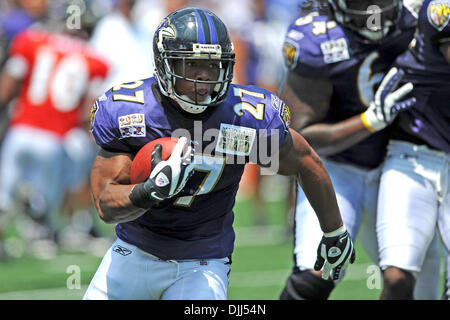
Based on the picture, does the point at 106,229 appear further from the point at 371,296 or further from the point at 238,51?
the point at 371,296

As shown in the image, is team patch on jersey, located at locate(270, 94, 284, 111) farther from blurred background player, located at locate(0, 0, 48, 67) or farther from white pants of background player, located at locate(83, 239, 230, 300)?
→ blurred background player, located at locate(0, 0, 48, 67)

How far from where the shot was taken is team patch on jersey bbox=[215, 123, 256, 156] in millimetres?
3797

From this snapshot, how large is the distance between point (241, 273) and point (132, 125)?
12.7 feet

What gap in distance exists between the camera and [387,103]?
4.63 metres

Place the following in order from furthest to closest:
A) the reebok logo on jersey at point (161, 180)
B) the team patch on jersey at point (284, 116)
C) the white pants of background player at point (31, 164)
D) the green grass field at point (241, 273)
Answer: the white pants of background player at point (31, 164)
the green grass field at point (241, 273)
the team patch on jersey at point (284, 116)
the reebok logo on jersey at point (161, 180)

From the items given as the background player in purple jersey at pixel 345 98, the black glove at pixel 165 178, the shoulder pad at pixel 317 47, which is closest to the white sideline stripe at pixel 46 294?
the background player in purple jersey at pixel 345 98

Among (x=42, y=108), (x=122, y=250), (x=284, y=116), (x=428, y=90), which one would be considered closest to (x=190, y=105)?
(x=284, y=116)

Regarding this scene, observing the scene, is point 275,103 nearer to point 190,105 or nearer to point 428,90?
point 190,105

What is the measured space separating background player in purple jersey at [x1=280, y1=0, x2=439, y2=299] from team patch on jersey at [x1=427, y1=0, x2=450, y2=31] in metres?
0.21

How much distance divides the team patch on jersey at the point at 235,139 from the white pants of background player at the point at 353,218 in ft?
3.56

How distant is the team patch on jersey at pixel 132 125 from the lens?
3711mm

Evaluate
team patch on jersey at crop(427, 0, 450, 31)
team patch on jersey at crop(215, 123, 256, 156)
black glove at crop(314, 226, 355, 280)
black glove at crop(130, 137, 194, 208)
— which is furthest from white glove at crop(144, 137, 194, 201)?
Answer: team patch on jersey at crop(427, 0, 450, 31)

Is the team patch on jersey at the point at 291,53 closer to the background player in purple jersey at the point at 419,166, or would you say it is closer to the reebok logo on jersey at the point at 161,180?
the background player in purple jersey at the point at 419,166

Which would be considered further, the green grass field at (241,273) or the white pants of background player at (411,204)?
the green grass field at (241,273)
